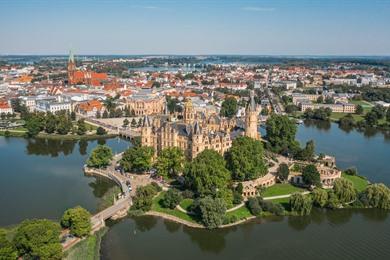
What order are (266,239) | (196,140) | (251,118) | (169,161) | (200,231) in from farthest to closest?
(251,118) → (196,140) → (169,161) → (200,231) → (266,239)

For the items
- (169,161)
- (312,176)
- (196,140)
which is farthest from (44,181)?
(312,176)

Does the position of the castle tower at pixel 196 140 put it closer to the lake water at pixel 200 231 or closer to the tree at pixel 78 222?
the lake water at pixel 200 231

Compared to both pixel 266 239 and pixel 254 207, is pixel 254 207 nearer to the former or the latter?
pixel 254 207

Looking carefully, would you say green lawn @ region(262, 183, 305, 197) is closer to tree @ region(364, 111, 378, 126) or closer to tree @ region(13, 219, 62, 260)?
tree @ region(13, 219, 62, 260)

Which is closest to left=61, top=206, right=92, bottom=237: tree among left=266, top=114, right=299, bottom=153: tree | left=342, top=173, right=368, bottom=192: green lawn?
left=342, top=173, right=368, bottom=192: green lawn

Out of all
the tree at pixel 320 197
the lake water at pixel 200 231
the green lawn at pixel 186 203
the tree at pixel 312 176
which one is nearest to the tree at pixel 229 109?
the lake water at pixel 200 231

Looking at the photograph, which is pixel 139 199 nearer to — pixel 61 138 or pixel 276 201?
pixel 276 201
